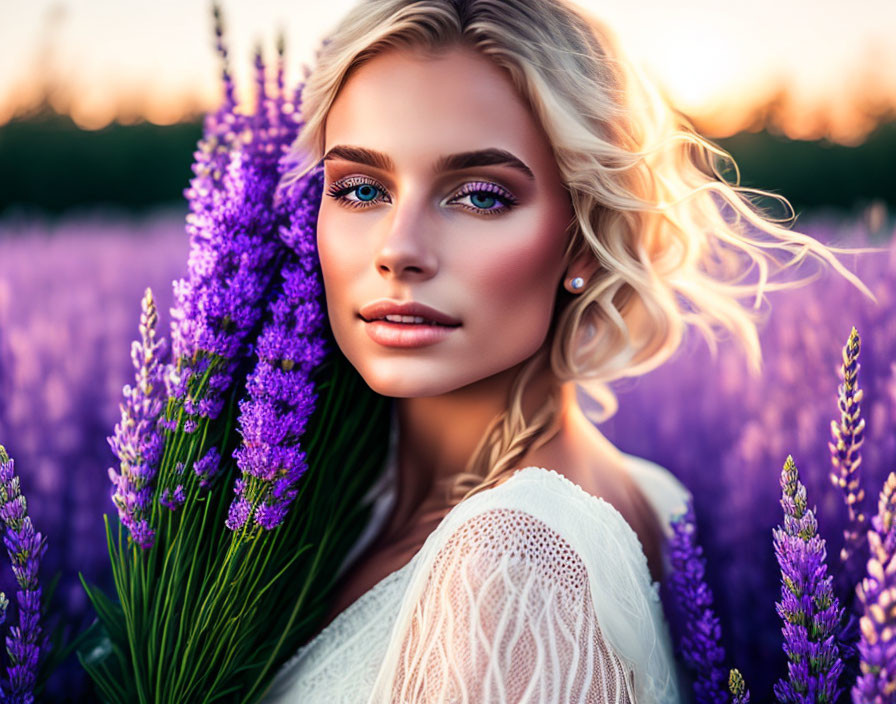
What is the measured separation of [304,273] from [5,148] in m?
2.68

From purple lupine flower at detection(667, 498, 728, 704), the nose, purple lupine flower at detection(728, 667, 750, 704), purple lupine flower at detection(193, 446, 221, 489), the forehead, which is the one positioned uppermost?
the forehead

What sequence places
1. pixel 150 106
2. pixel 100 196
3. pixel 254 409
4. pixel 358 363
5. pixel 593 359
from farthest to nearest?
1. pixel 100 196
2. pixel 150 106
3. pixel 593 359
4. pixel 358 363
5. pixel 254 409

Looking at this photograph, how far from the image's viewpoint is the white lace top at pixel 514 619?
3.56 feet

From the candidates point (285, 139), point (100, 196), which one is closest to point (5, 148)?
point (100, 196)

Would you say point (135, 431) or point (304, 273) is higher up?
point (304, 273)

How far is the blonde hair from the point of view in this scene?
127 centimetres

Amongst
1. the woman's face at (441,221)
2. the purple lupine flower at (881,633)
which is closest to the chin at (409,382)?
the woman's face at (441,221)

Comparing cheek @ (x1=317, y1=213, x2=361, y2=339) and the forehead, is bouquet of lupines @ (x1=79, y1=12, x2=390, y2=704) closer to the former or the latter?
cheek @ (x1=317, y1=213, x2=361, y2=339)

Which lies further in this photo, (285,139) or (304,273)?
(285,139)

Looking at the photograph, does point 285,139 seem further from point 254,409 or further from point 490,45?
point 254,409

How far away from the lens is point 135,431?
1.21 m

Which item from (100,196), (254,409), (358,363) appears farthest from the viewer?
(100,196)

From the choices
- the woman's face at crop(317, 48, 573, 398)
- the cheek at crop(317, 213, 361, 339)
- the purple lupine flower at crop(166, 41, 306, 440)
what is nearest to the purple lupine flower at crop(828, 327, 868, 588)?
the woman's face at crop(317, 48, 573, 398)

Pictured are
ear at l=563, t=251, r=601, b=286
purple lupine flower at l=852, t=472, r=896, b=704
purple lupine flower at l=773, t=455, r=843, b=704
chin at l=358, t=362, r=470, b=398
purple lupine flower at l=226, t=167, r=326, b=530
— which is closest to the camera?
purple lupine flower at l=852, t=472, r=896, b=704
